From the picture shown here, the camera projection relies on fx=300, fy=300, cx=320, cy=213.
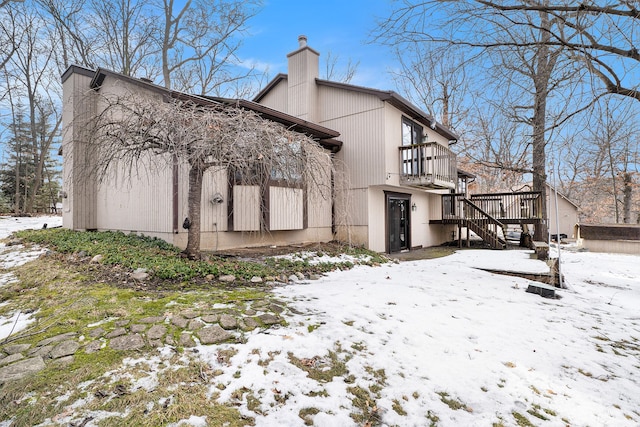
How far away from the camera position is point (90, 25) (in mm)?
13969

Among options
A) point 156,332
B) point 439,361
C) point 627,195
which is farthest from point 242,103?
point 627,195

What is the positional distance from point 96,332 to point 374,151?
352 inches

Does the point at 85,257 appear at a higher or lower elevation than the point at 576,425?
higher

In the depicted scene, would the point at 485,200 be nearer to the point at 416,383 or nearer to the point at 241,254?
the point at 241,254

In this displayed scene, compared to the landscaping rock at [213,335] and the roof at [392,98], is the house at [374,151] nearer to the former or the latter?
the roof at [392,98]

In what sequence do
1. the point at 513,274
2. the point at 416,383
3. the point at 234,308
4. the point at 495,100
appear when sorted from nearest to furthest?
the point at 416,383
the point at 234,308
the point at 495,100
the point at 513,274

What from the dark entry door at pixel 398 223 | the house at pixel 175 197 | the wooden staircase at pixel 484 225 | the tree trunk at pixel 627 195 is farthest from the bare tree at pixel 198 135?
the tree trunk at pixel 627 195

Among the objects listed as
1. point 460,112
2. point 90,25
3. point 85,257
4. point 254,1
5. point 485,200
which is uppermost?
point 254,1

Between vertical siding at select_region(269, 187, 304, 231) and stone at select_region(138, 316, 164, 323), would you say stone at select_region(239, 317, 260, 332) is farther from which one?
vertical siding at select_region(269, 187, 304, 231)

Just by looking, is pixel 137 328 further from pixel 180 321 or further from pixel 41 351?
pixel 41 351

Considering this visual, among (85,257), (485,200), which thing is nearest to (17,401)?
(85,257)

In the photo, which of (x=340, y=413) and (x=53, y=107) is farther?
(x=53, y=107)

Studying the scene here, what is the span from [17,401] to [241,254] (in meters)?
5.25

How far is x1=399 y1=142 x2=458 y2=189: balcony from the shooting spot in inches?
409
